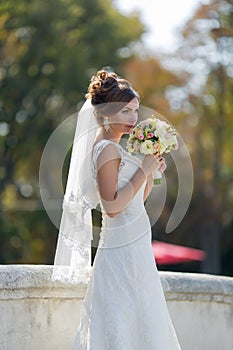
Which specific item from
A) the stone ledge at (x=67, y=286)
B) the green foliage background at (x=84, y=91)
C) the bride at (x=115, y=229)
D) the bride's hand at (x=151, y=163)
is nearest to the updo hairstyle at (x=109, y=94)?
the bride at (x=115, y=229)

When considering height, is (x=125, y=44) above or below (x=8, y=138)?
above

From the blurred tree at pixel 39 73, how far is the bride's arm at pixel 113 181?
2075 centimetres

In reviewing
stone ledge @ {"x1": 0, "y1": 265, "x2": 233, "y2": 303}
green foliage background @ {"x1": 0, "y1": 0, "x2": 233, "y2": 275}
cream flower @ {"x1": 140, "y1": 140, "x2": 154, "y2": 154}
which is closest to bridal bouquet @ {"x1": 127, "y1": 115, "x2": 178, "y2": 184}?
cream flower @ {"x1": 140, "y1": 140, "x2": 154, "y2": 154}

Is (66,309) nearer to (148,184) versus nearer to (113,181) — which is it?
(148,184)

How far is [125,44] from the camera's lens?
29.2 m

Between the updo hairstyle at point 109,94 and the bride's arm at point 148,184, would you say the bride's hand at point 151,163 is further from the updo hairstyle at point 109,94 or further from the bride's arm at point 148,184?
the updo hairstyle at point 109,94

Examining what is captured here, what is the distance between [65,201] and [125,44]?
24.4 meters

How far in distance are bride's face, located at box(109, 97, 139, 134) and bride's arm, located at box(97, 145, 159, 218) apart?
0.18 m

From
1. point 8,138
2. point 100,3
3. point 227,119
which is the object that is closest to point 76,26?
point 100,3

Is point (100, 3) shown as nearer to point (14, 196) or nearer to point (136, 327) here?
point (14, 196)

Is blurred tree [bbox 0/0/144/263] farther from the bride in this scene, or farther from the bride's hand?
the bride's hand

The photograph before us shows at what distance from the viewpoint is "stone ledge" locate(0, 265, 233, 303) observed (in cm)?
516

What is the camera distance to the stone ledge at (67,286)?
16.9 ft

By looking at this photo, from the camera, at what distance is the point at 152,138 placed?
4.95 meters
